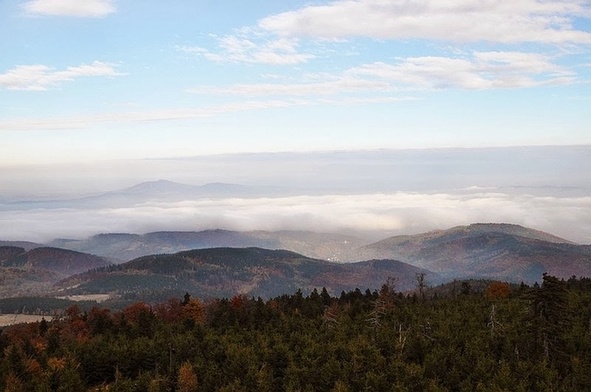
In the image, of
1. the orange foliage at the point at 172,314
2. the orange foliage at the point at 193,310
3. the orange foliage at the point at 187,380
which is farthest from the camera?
the orange foliage at the point at 193,310

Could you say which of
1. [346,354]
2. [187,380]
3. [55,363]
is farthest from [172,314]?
[346,354]

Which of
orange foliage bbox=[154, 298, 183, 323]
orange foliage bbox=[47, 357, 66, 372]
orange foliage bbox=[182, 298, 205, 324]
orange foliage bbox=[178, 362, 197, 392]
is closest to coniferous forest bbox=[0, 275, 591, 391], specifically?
orange foliage bbox=[178, 362, 197, 392]

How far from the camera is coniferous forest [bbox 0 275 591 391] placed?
7650 centimetres

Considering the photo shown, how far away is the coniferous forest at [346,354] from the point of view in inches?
3012

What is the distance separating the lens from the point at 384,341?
93562 mm

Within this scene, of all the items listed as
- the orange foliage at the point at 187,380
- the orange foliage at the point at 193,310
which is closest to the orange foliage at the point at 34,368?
the orange foliage at the point at 187,380

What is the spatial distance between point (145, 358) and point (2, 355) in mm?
36206

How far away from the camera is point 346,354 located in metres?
86.7

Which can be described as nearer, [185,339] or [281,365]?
[281,365]

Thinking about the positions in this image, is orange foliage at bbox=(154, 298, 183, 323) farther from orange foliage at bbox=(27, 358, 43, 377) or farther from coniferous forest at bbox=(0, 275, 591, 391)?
orange foliage at bbox=(27, 358, 43, 377)

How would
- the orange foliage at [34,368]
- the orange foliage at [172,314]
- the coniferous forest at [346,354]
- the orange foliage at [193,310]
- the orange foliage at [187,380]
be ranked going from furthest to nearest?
the orange foliage at [193,310]
the orange foliage at [172,314]
the orange foliage at [34,368]
the orange foliage at [187,380]
the coniferous forest at [346,354]

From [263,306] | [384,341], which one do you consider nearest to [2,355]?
[263,306]

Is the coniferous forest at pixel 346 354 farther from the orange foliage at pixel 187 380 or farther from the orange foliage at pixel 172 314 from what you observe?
the orange foliage at pixel 172 314

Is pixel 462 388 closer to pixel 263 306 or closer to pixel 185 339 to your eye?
pixel 185 339
